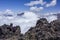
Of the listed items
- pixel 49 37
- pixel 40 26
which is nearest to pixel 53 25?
pixel 40 26

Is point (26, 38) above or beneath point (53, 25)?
beneath

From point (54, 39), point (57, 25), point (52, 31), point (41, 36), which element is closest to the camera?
point (54, 39)

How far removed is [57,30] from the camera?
16062 centimetres

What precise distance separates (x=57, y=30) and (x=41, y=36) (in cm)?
2412

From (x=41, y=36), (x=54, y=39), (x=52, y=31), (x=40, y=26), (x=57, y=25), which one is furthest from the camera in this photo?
(x=40, y=26)

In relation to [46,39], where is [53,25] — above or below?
above

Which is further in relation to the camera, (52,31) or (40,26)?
(40,26)

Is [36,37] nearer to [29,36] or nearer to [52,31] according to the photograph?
[29,36]

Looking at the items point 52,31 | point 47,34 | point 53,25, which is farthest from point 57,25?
point 47,34

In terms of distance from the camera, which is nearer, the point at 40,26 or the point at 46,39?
the point at 46,39

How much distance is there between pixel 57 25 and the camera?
168500mm

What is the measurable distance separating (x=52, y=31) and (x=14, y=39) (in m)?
34.4

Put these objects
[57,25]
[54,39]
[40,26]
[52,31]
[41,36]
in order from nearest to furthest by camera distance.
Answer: [54,39] < [41,36] < [52,31] < [57,25] < [40,26]

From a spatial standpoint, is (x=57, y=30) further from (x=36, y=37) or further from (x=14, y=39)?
(x=14, y=39)
